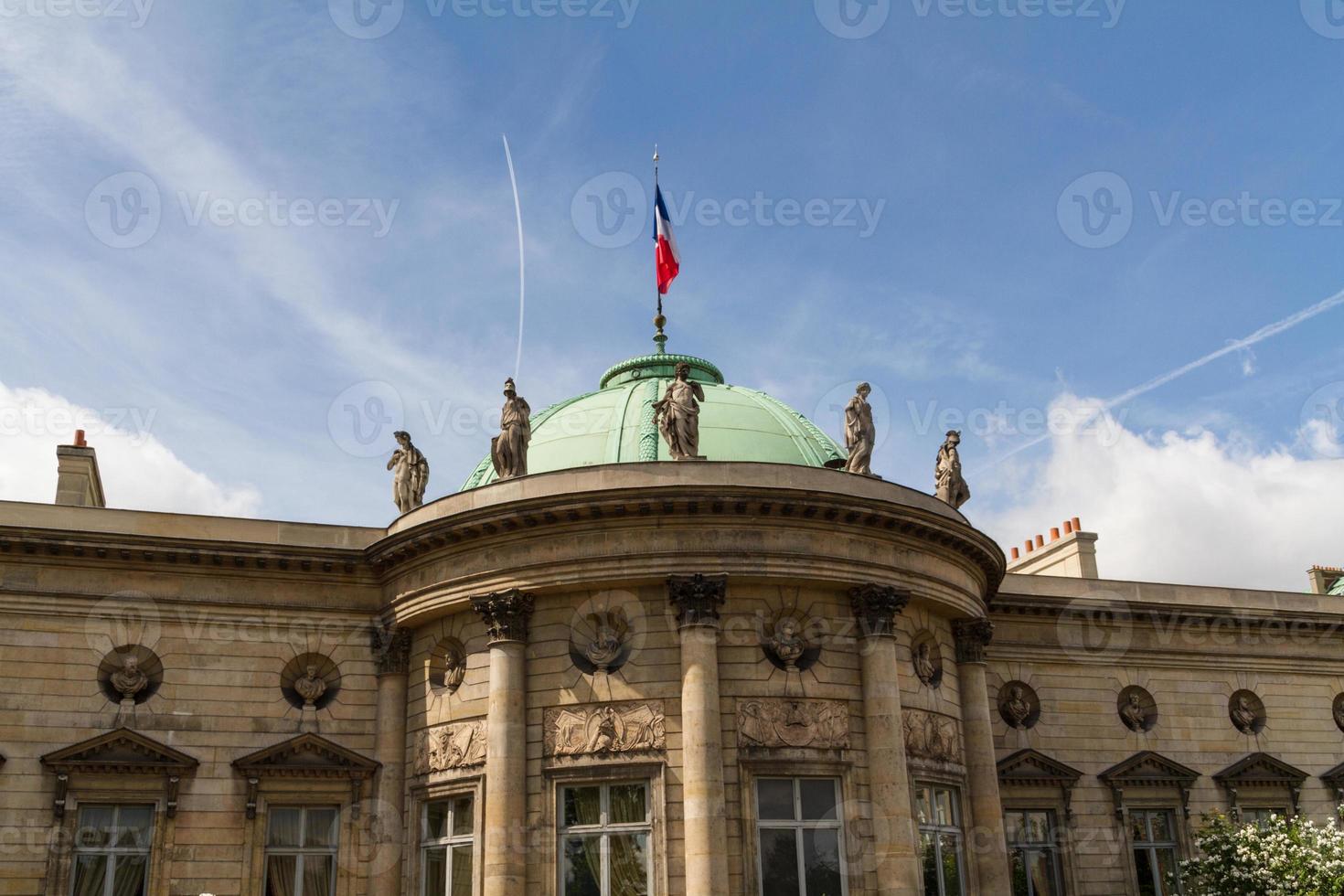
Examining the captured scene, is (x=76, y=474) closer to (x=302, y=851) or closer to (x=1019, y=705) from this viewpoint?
(x=302, y=851)

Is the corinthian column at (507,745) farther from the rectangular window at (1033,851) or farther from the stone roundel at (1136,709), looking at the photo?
the stone roundel at (1136,709)

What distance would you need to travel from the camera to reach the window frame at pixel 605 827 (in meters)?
25.6

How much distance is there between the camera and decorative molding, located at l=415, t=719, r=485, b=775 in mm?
27234

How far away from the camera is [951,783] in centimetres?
2839

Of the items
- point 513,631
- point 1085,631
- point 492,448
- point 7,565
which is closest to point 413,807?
point 513,631

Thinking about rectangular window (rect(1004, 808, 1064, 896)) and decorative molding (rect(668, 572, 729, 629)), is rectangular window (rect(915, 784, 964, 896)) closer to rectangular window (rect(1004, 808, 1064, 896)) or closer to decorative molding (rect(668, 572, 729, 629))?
rectangular window (rect(1004, 808, 1064, 896))

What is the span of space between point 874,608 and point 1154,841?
13169 millimetres

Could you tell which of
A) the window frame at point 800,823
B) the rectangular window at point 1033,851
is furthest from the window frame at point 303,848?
the rectangular window at point 1033,851

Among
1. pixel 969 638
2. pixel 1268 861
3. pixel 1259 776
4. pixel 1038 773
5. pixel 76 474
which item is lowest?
pixel 1268 861

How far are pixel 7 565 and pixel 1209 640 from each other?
31.6 m

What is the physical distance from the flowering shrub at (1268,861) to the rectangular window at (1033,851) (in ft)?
10.9

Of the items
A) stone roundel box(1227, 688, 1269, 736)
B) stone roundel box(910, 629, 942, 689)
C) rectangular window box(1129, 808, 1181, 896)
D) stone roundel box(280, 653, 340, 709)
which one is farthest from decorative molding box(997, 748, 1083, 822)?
stone roundel box(280, 653, 340, 709)

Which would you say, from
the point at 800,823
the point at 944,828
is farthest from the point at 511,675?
the point at 944,828

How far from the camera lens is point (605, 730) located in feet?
85.8
